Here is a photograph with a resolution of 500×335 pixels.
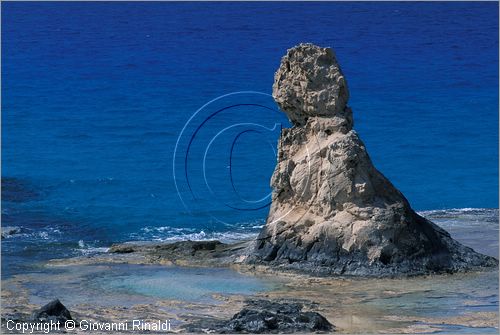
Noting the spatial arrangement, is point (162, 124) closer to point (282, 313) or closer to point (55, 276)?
point (55, 276)

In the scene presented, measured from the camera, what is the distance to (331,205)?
82.9 feet

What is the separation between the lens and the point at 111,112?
46719 millimetres

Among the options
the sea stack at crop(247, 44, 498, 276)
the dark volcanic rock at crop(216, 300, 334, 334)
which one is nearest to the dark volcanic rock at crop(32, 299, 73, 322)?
the dark volcanic rock at crop(216, 300, 334, 334)

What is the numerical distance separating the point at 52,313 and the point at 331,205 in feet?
19.8

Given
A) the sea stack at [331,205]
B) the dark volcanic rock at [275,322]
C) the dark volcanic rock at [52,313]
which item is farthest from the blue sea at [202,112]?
the dark volcanic rock at [275,322]

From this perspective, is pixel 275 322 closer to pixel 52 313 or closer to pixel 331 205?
pixel 52 313

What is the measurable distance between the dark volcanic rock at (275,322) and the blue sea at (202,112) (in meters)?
6.18

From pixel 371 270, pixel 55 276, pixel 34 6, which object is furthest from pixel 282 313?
pixel 34 6

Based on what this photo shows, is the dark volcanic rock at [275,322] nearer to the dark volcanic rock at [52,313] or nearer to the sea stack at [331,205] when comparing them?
the dark volcanic rock at [52,313]

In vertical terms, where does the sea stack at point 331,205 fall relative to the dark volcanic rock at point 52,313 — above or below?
above

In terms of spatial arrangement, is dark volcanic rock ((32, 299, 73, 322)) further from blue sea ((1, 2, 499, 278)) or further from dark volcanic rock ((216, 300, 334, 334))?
blue sea ((1, 2, 499, 278))

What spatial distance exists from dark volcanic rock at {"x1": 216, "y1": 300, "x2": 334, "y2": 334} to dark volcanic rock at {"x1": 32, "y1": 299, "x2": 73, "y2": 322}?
2.16 m

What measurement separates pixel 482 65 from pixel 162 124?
13.6 meters

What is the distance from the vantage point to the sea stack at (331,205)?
24.8 m
